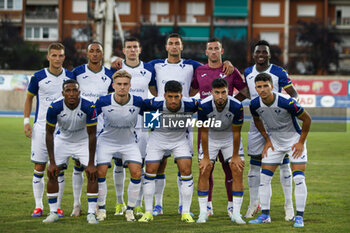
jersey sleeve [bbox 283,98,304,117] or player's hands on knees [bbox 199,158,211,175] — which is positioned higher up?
jersey sleeve [bbox 283,98,304,117]

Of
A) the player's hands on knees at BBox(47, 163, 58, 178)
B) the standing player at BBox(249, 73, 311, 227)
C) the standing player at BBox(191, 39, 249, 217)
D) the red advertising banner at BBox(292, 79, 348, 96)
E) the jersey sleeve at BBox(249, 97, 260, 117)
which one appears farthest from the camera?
the red advertising banner at BBox(292, 79, 348, 96)

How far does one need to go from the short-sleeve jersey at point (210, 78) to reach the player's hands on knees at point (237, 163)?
3.86 feet

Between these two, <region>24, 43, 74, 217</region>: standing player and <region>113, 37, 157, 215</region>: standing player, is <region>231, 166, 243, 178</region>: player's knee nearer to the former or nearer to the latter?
<region>113, 37, 157, 215</region>: standing player

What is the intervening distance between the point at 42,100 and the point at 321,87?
2680 cm

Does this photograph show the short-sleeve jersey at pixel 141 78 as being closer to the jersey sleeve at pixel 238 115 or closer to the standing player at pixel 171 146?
the standing player at pixel 171 146

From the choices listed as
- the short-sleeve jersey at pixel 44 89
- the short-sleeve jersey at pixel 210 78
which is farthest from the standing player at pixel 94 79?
the short-sleeve jersey at pixel 210 78

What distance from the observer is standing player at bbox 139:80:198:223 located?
24.4 ft

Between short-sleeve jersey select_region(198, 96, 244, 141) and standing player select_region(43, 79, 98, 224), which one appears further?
short-sleeve jersey select_region(198, 96, 244, 141)

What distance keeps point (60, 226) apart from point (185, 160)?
184 cm

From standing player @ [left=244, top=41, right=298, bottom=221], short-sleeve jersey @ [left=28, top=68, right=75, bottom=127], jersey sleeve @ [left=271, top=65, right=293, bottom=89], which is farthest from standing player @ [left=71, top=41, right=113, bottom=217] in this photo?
jersey sleeve @ [left=271, top=65, right=293, bottom=89]

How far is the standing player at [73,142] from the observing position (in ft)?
24.0

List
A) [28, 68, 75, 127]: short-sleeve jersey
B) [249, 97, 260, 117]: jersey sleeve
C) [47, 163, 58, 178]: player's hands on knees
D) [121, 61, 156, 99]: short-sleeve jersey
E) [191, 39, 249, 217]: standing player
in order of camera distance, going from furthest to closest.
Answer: [121, 61, 156, 99]: short-sleeve jersey, [191, 39, 249, 217]: standing player, [28, 68, 75, 127]: short-sleeve jersey, [249, 97, 260, 117]: jersey sleeve, [47, 163, 58, 178]: player's hands on knees

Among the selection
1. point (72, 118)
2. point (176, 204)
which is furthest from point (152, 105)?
point (176, 204)

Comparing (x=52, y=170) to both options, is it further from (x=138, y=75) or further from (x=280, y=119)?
(x=280, y=119)
